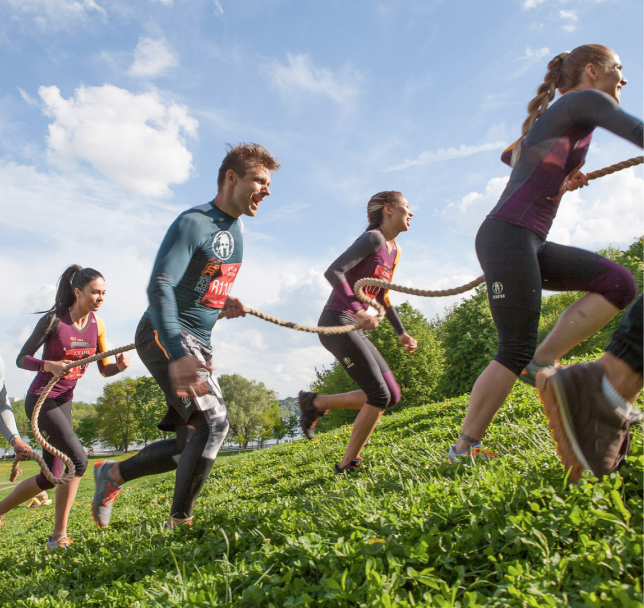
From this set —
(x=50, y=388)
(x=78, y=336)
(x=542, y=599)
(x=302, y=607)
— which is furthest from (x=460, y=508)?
(x=78, y=336)

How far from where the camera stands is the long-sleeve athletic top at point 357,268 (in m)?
4.26

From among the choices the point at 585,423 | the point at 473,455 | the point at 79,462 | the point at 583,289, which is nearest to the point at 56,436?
the point at 79,462

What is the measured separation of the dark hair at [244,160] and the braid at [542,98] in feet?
5.93

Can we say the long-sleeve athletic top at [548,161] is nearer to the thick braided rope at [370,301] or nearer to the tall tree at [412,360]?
the thick braided rope at [370,301]

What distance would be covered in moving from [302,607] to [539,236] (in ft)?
7.59

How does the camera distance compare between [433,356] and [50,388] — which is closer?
[50,388]

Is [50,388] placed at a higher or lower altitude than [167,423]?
higher

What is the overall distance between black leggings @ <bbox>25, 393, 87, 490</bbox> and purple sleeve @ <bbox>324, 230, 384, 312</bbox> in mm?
2858

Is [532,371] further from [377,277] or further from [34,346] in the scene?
[34,346]

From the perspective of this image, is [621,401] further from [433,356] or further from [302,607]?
[433,356]

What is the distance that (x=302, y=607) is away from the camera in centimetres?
169

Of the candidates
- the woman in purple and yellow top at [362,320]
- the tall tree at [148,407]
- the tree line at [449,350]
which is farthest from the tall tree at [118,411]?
the woman in purple and yellow top at [362,320]

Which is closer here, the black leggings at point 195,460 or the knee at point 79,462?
the black leggings at point 195,460

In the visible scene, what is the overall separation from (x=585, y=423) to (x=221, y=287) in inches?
96.4
